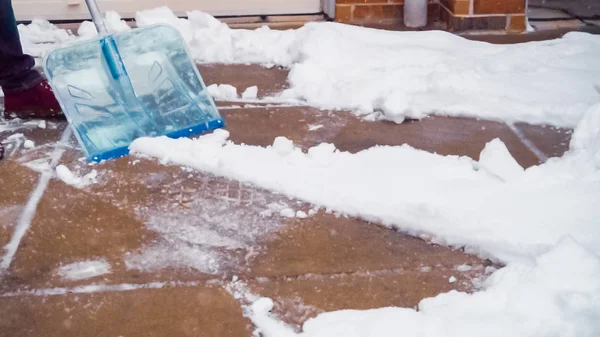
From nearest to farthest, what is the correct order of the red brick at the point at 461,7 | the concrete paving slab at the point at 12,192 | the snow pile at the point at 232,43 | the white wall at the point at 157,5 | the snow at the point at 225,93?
1. the concrete paving slab at the point at 12,192
2. the snow at the point at 225,93
3. the snow pile at the point at 232,43
4. the red brick at the point at 461,7
5. the white wall at the point at 157,5

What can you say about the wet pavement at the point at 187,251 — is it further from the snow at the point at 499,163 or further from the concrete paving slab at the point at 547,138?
the snow at the point at 499,163

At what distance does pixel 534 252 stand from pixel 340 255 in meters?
0.44

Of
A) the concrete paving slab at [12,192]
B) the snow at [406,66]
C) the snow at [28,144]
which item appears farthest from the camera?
the snow at [406,66]

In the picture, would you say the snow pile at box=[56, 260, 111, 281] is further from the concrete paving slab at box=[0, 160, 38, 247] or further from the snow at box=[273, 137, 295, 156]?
the snow at box=[273, 137, 295, 156]

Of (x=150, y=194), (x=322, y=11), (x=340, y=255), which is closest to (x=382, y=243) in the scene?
(x=340, y=255)

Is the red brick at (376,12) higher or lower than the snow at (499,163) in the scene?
higher

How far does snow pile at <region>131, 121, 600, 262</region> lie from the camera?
155 centimetres

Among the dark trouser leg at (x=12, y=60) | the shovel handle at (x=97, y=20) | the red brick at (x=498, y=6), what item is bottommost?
the red brick at (x=498, y=6)

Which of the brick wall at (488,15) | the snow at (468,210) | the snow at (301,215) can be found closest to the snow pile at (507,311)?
the snow at (468,210)

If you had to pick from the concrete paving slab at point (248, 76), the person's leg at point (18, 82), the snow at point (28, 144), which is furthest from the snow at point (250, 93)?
the snow at point (28, 144)

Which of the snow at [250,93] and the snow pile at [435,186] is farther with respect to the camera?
the snow at [250,93]

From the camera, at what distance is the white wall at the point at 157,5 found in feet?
11.3

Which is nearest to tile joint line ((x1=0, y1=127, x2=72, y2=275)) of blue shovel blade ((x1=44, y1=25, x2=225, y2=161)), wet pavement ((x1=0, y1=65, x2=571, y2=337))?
wet pavement ((x1=0, y1=65, x2=571, y2=337))

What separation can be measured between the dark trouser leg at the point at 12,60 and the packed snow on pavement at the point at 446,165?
555 millimetres
